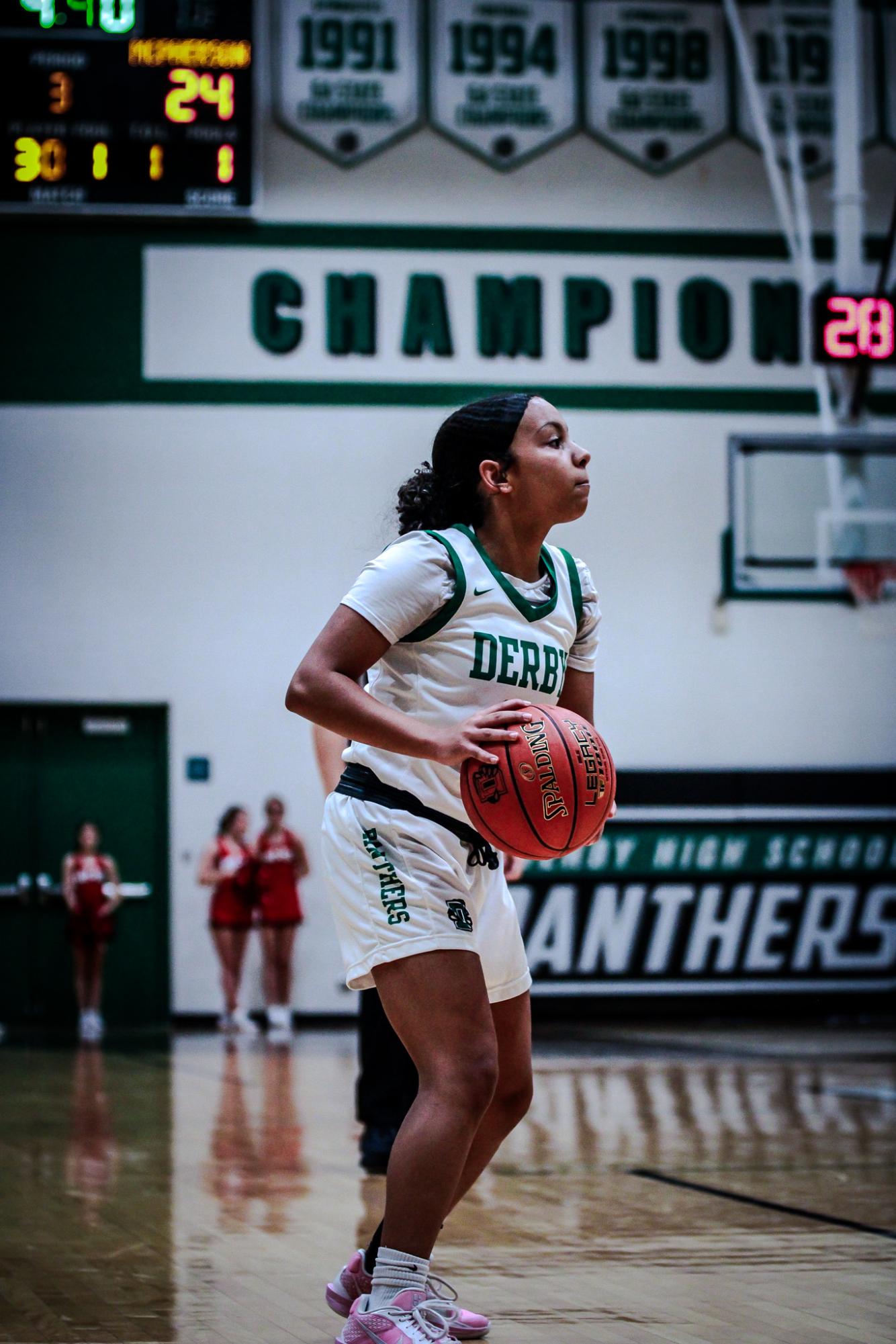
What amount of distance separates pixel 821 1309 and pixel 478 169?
1221cm

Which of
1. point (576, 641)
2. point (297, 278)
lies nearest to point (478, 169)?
point (297, 278)

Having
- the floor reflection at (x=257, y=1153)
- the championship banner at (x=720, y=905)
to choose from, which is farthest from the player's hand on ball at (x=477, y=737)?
the championship banner at (x=720, y=905)

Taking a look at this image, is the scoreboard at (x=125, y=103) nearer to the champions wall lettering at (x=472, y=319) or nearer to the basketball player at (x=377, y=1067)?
the champions wall lettering at (x=472, y=319)

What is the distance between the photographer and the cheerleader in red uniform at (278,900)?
Result: 13.3 m

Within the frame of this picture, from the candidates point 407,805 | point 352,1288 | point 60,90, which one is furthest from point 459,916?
point 60,90

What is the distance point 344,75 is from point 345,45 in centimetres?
25

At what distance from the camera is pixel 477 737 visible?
2.89 metres

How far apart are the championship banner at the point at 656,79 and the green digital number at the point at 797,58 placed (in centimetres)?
32

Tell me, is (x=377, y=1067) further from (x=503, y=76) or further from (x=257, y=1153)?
(x=503, y=76)

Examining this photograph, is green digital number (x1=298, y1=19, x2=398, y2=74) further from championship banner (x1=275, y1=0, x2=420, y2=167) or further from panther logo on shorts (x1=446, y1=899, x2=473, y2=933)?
panther logo on shorts (x1=446, y1=899, x2=473, y2=933)

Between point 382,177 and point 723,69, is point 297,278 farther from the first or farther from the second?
point 723,69

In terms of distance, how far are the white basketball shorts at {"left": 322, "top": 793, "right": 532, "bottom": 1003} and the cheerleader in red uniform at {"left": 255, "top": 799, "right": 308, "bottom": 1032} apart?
1018 cm

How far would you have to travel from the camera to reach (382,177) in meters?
14.3

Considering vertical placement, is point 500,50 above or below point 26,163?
above
